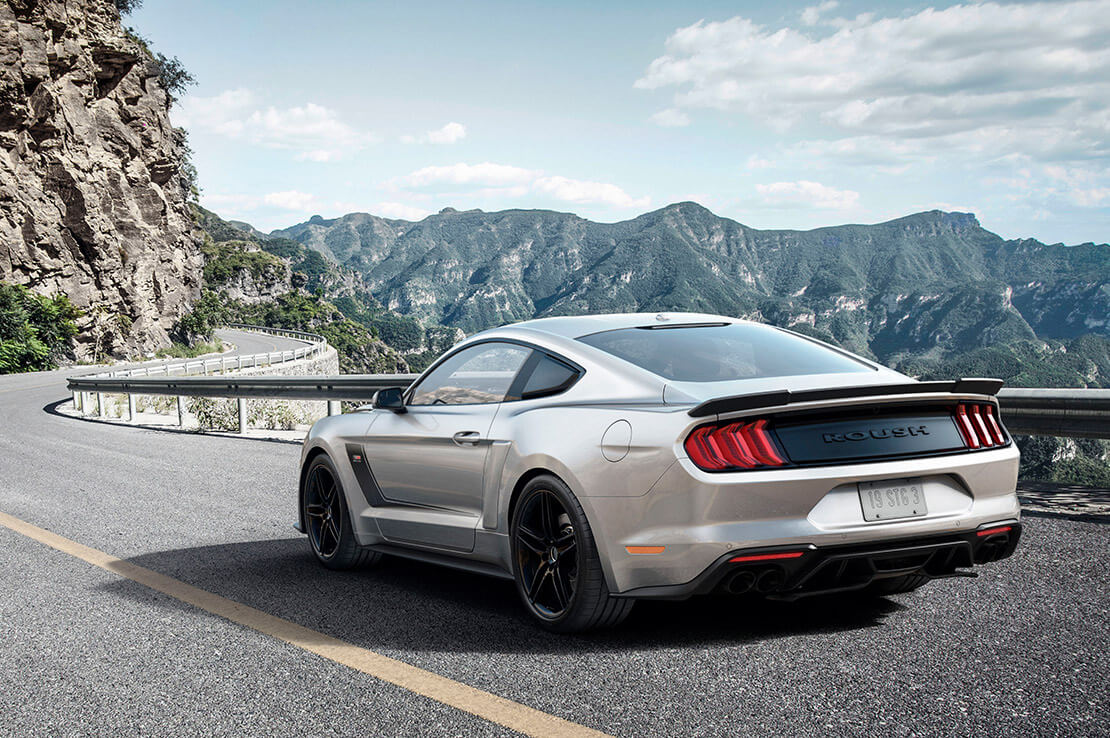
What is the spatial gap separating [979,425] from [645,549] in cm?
159

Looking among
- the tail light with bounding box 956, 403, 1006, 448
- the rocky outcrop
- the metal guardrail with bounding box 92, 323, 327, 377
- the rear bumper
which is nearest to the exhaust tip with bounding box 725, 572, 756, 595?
the rear bumper

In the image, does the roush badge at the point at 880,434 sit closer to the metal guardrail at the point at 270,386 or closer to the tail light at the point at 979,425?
the tail light at the point at 979,425

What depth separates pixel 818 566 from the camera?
385cm

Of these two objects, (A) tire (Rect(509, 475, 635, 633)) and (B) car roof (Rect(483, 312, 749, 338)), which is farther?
(B) car roof (Rect(483, 312, 749, 338))

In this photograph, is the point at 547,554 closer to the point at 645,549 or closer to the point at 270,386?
the point at 645,549

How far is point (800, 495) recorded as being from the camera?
386cm

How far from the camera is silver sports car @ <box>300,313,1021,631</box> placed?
388 centimetres

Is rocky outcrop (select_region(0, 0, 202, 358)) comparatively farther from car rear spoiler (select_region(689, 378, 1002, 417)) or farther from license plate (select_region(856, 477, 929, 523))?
license plate (select_region(856, 477, 929, 523))

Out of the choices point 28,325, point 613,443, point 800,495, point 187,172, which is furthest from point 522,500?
point 187,172

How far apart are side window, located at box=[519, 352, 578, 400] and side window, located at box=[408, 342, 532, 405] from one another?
6.0 inches

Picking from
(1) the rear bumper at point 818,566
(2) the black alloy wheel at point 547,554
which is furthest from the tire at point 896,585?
(2) the black alloy wheel at point 547,554

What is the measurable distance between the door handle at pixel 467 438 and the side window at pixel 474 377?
201 millimetres

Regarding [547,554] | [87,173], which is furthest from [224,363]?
[547,554]

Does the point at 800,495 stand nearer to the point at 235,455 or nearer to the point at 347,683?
the point at 347,683
